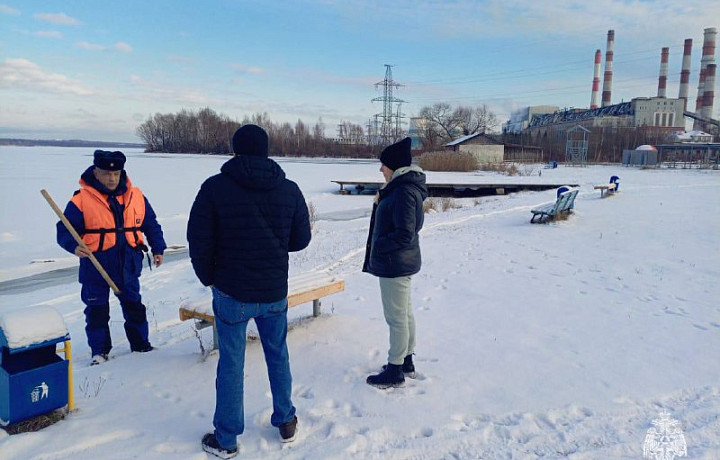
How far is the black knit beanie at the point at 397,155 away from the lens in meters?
3.46

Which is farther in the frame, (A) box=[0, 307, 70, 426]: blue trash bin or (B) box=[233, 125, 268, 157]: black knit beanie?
(A) box=[0, 307, 70, 426]: blue trash bin

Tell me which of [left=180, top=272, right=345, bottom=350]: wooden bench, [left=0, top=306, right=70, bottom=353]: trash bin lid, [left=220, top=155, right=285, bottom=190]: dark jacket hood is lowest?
[left=180, top=272, right=345, bottom=350]: wooden bench

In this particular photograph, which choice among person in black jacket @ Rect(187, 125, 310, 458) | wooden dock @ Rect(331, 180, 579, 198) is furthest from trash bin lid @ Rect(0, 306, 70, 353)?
wooden dock @ Rect(331, 180, 579, 198)

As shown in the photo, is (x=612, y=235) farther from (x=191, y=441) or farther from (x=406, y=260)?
(x=191, y=441)

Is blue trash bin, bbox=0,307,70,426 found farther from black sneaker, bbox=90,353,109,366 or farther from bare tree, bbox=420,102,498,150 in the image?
bare tree, bbox=420,102,498,150

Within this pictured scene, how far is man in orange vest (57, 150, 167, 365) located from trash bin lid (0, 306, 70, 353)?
96 cm

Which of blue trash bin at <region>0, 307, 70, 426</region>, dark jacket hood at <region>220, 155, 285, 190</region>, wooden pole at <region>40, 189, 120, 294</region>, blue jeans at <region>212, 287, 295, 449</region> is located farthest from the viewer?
wooden pole at <region>40, 189, 120, 294</region>

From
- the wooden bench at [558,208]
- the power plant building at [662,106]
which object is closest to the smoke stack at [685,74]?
the power plant building at [662,106]

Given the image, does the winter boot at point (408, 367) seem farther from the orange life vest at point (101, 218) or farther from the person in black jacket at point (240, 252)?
the orange life vest at point (101, 218)

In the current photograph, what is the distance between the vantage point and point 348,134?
325 feet

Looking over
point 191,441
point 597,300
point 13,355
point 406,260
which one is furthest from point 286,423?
point 597,300

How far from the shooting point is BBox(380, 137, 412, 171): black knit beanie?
3461 mm

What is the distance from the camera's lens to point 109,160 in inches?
153

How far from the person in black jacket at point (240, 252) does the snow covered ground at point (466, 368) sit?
0.36 meters
